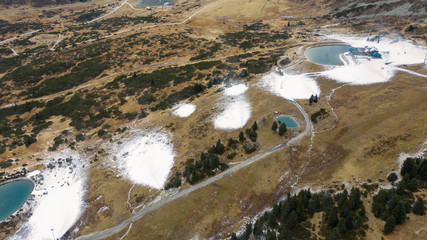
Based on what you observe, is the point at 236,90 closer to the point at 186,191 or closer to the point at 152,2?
the point at 186,191

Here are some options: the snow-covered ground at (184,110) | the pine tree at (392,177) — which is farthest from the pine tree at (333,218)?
the snow-covered ground at (184,110)

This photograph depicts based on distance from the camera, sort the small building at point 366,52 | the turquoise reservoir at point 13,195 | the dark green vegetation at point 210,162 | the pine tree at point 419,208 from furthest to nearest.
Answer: the small building at point 366,52 < the dark green vegetation at point 210,162 < the turquoise reservoir at point 13,195 < the pine tree at point 419,208

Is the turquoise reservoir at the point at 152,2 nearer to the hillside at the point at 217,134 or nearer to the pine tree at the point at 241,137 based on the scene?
the hillside at the point at 217,134

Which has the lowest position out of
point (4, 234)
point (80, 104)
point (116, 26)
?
point (4, 234)

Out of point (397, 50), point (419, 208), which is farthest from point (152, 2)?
point (419, 208)

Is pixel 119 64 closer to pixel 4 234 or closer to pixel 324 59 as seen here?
pixel 4 234

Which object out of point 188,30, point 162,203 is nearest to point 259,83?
point 162,203

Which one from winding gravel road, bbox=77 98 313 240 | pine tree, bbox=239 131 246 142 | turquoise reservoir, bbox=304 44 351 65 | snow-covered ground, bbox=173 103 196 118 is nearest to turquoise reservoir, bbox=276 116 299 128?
winding gravel road, bbox=77 98 313 240
